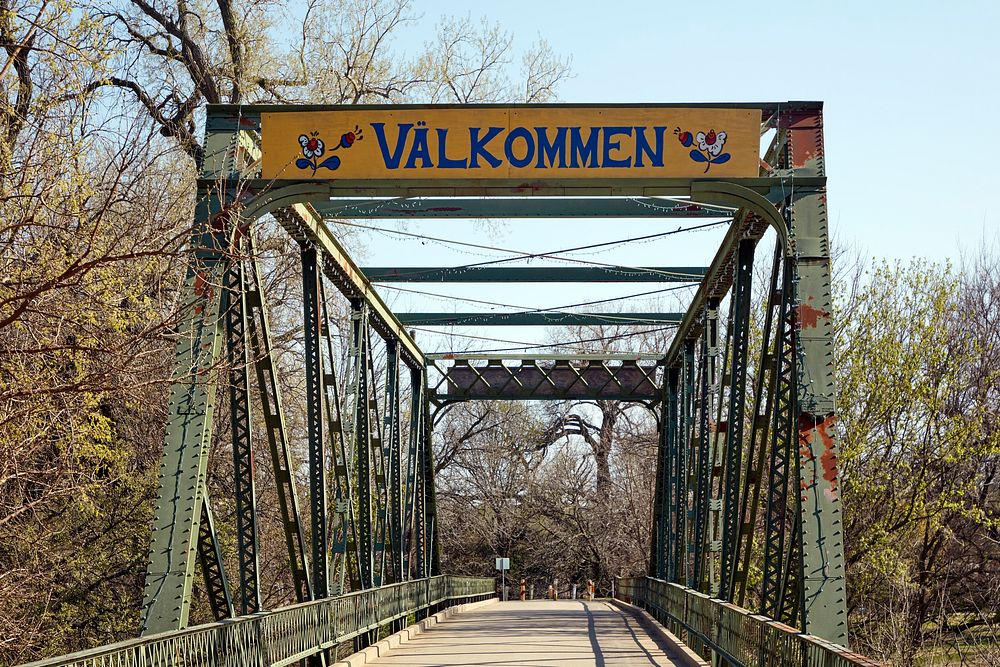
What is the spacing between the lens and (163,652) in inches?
320

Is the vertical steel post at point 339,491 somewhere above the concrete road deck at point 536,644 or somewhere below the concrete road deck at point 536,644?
above

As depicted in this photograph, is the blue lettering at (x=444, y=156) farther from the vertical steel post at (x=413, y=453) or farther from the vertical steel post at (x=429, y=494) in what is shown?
the vertical steel post at (x=429, y=494)

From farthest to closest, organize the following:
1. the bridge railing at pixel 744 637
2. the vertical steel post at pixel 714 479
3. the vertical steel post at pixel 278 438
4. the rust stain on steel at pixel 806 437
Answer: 1. the vertical steel post at pixel 714 479
2. the vertical steel post at pixel 278 438
3. the rust stain on steel at pixel 806 437
4. the bridge railing at pixel 744 637

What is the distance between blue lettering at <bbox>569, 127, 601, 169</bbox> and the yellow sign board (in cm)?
1

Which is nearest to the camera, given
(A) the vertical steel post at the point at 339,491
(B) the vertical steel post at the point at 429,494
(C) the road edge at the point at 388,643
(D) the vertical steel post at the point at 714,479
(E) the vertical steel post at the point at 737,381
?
(C) the road edge at the point at 388,643

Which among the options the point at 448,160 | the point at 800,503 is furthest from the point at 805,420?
the point at 448,160

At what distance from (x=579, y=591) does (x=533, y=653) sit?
4318cm

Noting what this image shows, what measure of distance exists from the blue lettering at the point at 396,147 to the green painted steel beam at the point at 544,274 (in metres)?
8.81

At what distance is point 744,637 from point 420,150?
609cm

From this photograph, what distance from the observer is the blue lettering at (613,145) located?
1216 centimetres

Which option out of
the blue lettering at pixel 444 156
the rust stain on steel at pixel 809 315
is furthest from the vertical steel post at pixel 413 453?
the rust stain on steel at pixel 809 315

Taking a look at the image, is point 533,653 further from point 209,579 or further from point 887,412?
point 887,412

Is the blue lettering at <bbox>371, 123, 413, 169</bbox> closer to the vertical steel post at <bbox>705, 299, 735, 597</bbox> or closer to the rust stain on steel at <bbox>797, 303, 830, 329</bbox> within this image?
the rust stain on steel at <bbox>797, 303, 830, 329</bbox>

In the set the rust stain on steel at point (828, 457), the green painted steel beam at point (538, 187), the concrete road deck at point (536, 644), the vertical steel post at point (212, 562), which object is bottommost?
the concrete road deck at point (536, 644)
